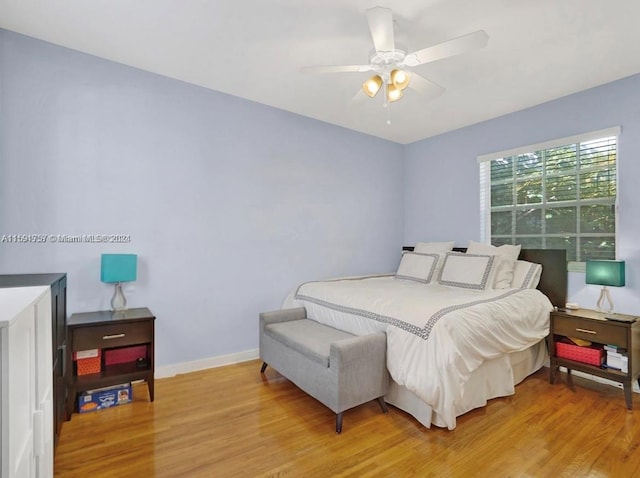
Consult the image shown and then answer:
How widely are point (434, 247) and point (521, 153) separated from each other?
1350 mm

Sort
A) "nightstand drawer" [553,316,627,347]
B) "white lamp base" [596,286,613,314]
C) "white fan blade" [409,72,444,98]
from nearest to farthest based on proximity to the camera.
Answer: "white fan blade" [409,72,444,98] < "nightstand drawer" [553,316,627,347] < "white lamp base" [596,286,613,314]

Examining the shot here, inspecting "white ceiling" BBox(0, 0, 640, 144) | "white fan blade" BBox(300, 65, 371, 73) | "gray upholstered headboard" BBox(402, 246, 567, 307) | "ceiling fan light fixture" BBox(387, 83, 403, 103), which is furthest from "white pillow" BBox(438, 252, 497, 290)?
"white fan blade" BBox(300, 65, 371, 73)

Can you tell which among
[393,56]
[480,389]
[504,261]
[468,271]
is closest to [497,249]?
[504,261]

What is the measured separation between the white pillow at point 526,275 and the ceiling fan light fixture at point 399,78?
2.20 meters

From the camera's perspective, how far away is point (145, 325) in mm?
2498

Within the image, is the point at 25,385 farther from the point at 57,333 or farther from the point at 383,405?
the point at 383,405

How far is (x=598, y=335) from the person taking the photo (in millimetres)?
2578

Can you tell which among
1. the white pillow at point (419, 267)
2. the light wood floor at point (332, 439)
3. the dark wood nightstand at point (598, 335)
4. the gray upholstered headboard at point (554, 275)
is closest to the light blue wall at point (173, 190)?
the white pillow at point (419, 267)

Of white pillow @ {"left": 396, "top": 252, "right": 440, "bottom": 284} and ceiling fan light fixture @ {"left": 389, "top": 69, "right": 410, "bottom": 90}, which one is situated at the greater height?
ceiling fan light fixture @ {"left": 389, "top": 69, "right": 410, "bottom": 90}

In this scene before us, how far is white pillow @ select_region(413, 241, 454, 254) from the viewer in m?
3.98

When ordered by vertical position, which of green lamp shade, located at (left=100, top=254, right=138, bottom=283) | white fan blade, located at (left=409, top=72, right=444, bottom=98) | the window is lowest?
green lamp shade, located at (left=100, top=254, right=138, bottom=283)

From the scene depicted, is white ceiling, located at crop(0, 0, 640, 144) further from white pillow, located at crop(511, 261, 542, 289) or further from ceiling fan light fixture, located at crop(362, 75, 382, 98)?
white pillow, located at crop(511, 261, 542, 289)

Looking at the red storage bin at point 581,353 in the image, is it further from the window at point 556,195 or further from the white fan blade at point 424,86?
the white fan blade at point 424,86

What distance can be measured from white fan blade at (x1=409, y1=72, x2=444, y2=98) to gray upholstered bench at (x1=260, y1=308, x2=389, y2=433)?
174 cm
